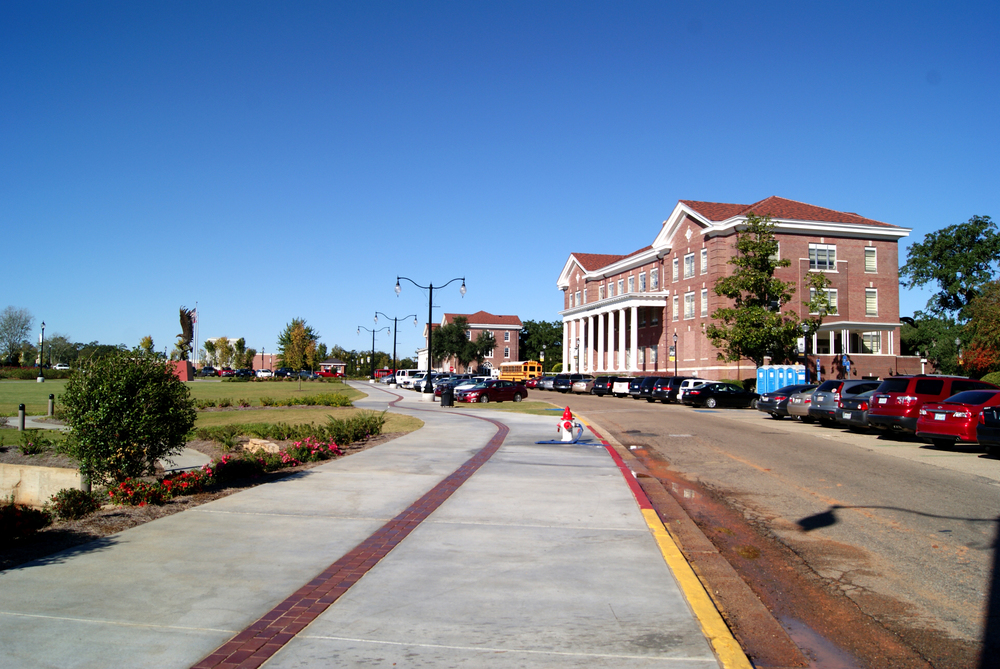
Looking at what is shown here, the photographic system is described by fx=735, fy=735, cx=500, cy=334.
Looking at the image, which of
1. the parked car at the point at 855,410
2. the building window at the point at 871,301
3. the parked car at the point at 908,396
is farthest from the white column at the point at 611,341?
the parked car at the point at 908,396

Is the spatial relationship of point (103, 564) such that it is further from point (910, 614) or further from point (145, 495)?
point (910, 614)

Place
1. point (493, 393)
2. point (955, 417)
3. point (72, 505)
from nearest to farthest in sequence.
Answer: point (72, 505), point (955, 417), point (493, 393)

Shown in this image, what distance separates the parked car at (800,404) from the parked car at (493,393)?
18012mm

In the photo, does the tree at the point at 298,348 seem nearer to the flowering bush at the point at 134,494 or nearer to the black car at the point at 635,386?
the black car at the point at 635,386

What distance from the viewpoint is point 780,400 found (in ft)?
95.6

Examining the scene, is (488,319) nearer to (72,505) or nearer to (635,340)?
(635,340)

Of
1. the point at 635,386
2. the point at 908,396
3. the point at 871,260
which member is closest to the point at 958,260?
the point at 871,260

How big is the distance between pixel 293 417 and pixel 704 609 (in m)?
22.7

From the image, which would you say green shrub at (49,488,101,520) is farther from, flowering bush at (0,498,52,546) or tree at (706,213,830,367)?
tree at (706,213,830,367)

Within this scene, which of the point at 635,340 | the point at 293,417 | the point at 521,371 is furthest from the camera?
the point at 521,371

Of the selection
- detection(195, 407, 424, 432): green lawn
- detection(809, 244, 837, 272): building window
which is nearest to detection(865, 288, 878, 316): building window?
detection(809, 244, 837, 272): building window

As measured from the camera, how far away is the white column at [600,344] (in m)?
76.9

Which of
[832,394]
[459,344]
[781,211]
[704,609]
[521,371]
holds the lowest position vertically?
[704,609]

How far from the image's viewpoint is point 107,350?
31.1ft
